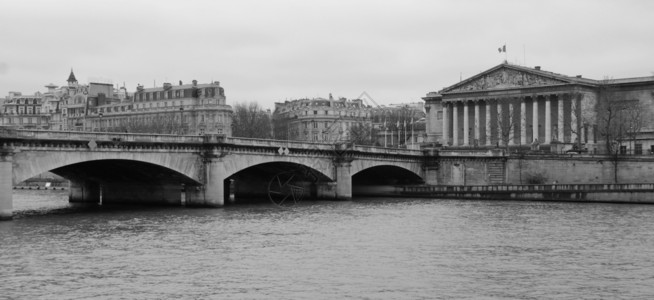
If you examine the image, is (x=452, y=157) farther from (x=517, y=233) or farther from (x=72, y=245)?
(x=72, y=245)

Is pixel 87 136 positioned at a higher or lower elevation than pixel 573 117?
lower

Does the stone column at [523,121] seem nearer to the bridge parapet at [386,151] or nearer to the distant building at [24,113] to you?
the bridge parapet at [386,151]

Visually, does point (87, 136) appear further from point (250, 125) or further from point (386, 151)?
point (250, 125)

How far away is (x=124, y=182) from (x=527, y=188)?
30.0 metres

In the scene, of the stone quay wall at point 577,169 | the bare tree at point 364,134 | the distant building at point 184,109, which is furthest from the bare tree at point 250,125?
the stone quay wall at point 577,169

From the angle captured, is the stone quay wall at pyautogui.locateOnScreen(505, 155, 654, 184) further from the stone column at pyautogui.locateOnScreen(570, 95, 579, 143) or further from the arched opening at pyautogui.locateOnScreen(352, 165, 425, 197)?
the stone column at pyautogui.locateOnScreen(570, 95, 579, 143)

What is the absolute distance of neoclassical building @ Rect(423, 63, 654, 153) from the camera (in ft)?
366

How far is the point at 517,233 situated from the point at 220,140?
23.4 metres

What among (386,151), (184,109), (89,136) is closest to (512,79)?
(386,151)

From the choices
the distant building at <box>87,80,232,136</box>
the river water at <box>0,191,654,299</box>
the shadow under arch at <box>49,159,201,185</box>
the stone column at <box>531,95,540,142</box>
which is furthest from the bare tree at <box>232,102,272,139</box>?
the river water at <box>0,191,654,299</box>

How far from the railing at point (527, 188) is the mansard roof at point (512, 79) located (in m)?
37.4

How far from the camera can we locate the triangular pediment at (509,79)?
4560 inches

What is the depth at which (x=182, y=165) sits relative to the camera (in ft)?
210

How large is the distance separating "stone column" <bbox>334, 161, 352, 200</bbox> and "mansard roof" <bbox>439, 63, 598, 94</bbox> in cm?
4497
